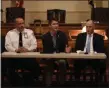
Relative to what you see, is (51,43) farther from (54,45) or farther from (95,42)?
(95,42)

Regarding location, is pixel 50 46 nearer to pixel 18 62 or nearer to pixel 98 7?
pixel 18 62

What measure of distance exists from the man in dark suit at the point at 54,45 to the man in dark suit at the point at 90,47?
0.29 meters

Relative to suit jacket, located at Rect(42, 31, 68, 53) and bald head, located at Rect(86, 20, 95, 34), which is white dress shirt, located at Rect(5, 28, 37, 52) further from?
bald head, located at Rect(86, 20, 95, 34)

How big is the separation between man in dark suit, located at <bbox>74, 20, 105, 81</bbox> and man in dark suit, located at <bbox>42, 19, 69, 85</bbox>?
0.29m

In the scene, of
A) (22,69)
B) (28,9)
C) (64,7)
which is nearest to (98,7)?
(64,7)

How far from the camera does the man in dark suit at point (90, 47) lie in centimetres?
598

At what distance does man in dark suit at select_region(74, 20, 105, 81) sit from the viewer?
5.98 m

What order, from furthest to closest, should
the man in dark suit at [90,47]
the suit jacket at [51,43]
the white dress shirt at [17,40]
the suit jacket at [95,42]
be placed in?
the white dress shirt at [17,40], the suit jacket at [95,42], the man in dark suit at [90,47], the suit jacket at [51,43]

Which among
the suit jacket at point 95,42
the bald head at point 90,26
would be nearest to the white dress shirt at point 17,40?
the suit jacket at point 95,42

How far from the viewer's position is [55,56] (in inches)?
211

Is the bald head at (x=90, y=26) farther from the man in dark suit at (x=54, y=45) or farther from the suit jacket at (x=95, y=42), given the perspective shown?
the man in dark suit at (x=54, y=45)

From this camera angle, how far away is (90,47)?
20.2 feet

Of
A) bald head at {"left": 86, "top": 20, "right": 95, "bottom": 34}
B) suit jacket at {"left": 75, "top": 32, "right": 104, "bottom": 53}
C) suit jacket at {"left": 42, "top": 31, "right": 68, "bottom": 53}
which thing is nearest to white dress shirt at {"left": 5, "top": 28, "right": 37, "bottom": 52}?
suit jacket at {"left": 42, "top": 31, "right": 68, "bottom": 53}

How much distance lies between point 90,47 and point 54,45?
2.04 feet
